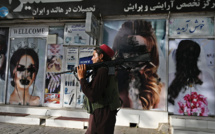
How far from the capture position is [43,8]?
631cm

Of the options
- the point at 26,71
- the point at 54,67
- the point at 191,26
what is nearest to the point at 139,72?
the point at 191,26

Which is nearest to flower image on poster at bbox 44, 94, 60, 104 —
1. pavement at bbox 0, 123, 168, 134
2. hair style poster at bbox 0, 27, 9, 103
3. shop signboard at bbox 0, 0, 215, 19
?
pavement at bbox 0, 123, 168, 134

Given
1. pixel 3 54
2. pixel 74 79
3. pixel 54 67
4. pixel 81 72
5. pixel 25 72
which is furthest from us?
pixel 3 54

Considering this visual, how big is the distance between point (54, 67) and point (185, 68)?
458 centimetres

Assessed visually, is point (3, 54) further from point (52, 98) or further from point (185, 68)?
point (185, 68)

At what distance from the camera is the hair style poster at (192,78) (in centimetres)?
543

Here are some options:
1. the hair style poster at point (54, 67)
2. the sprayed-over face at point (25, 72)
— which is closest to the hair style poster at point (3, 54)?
the sprayed-over face at point (25, 72)

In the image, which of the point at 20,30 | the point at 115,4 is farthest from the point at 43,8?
the point at 115,4

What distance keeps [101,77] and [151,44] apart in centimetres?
448

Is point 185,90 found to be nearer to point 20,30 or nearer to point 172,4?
point 172,4

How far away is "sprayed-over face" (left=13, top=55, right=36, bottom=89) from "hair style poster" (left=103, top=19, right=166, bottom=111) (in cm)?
326

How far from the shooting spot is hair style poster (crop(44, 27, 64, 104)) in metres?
6.33

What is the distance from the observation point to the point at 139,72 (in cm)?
579

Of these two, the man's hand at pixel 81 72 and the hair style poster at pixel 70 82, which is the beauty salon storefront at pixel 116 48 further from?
the man's hand at pixel 81 72
